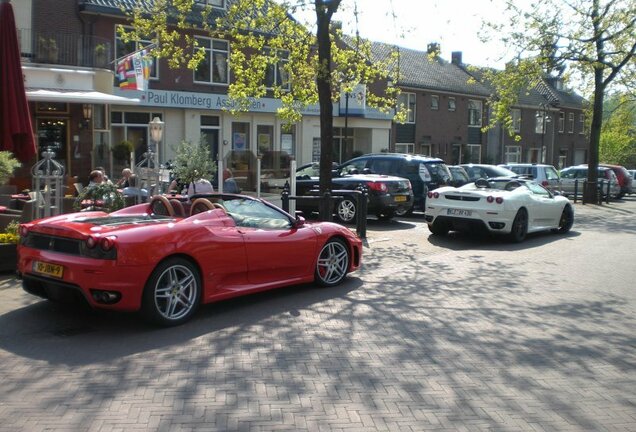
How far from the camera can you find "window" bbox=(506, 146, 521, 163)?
165 ft

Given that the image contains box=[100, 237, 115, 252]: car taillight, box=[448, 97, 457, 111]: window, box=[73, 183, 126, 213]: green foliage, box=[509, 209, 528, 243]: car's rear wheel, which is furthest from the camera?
box=[448, 97, 457, 111]: window

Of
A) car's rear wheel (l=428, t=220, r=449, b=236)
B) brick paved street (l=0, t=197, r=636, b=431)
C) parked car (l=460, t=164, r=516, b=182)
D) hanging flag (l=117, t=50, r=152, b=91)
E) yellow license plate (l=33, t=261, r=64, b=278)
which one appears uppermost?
hanging flag (l=117, t=50, r=152, b=91)

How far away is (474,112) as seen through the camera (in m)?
46.6

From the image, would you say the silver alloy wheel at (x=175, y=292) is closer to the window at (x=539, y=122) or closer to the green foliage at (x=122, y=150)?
the green foliage at (x=122, y=150)

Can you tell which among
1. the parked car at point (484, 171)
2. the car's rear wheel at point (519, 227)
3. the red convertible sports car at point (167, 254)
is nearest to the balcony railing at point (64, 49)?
the parked car at point (484, 171)

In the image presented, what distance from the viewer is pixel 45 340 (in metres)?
6.15

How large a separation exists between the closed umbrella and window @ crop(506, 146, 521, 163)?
147 feet

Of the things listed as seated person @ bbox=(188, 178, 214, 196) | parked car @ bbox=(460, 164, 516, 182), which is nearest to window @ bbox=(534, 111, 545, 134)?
parked car @ bbox=(460, 164, 516, 182)

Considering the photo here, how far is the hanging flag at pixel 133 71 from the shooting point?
1941 centimetres

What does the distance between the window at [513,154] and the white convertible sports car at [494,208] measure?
3647 cm

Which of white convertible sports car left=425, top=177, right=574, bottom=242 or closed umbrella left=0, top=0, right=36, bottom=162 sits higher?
closed umbrella left=0, top=0, right=36, bottom=162

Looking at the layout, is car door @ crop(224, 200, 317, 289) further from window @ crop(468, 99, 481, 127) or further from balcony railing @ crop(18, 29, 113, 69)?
window @ crop(468, 99, 481, 127)

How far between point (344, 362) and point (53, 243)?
306 centimetres

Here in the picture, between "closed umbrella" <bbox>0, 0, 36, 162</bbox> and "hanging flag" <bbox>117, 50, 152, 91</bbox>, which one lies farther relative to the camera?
"hanging flag" <bbox>117, 50, 152, 91</bbox>
